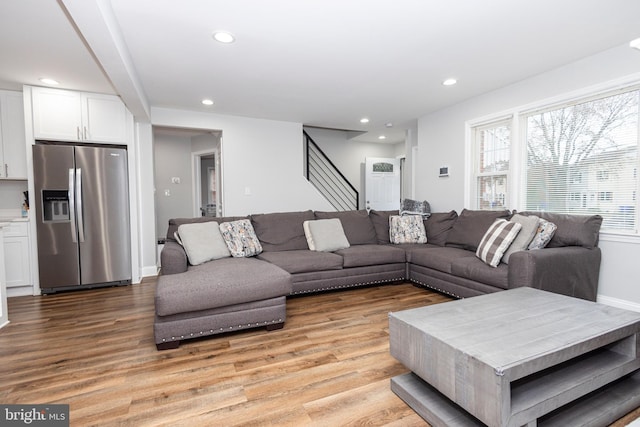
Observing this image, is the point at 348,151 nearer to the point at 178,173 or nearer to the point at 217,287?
the point at 178,173

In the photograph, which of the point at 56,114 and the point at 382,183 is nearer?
the point at 56,114

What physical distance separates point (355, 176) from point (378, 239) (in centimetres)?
336

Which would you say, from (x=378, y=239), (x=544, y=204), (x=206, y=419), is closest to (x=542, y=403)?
(x=206, y=419)

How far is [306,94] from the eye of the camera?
3.81 metres

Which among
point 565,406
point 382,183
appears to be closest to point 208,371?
point 565,406

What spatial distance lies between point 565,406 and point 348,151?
630cm

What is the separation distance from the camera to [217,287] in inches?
89.2

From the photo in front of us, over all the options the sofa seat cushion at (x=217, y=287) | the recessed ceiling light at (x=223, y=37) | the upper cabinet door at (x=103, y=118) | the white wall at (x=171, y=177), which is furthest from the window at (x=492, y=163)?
the white wall at (x=171, y=177)

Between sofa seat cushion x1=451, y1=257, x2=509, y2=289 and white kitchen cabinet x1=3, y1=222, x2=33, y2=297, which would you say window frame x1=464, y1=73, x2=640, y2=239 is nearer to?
sofa seat cushion x1=451, y1=257, x2=509, y2=289

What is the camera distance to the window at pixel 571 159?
2713mm

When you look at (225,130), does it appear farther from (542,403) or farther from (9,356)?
(542,403)

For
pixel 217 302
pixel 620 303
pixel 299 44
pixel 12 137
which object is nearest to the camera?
pixel 217 302

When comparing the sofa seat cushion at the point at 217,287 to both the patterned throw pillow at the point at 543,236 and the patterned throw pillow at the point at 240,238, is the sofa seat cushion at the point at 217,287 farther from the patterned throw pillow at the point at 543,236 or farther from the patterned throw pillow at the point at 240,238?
the patterned throw pillow at the point at 543,236

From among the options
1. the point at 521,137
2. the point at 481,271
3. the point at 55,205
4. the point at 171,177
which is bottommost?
the point at 481,271
